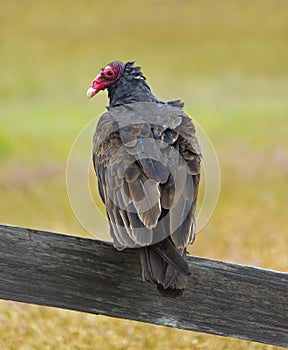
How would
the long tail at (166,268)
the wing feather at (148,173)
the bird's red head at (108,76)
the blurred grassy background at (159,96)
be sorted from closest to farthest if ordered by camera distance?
the long tail at (166,268) → the wing feather at (148,173) → the blurred grassy background at (159,96) → the bird's red head at (108,76)

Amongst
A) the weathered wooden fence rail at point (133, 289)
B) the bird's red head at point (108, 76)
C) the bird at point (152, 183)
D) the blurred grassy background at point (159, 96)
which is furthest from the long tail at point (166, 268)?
the bird's red head at point (108, 76)

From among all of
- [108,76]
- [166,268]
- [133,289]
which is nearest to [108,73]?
[108,76]

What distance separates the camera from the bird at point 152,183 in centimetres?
329

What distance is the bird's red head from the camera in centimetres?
498

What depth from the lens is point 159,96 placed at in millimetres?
23688

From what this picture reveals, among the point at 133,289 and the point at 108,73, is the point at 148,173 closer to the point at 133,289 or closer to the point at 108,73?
the point at 133,289

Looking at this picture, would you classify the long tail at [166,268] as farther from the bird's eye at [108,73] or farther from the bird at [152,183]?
the bird's eye at [108,73]

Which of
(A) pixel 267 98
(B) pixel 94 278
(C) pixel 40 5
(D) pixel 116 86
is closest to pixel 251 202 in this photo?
(D) pixel 116 86

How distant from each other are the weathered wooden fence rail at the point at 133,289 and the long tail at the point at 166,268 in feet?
0.60

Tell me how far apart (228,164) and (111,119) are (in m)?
6.86

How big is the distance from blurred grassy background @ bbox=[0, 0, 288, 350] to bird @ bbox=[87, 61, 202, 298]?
115cm

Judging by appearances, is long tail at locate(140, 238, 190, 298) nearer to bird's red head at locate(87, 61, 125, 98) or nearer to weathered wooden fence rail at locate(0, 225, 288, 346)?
weathered wooden fence rail at locate(0, 225, 288, 346)

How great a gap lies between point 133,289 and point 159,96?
20.4 metres

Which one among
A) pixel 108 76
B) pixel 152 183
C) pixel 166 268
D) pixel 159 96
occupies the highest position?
pixel 159 96
